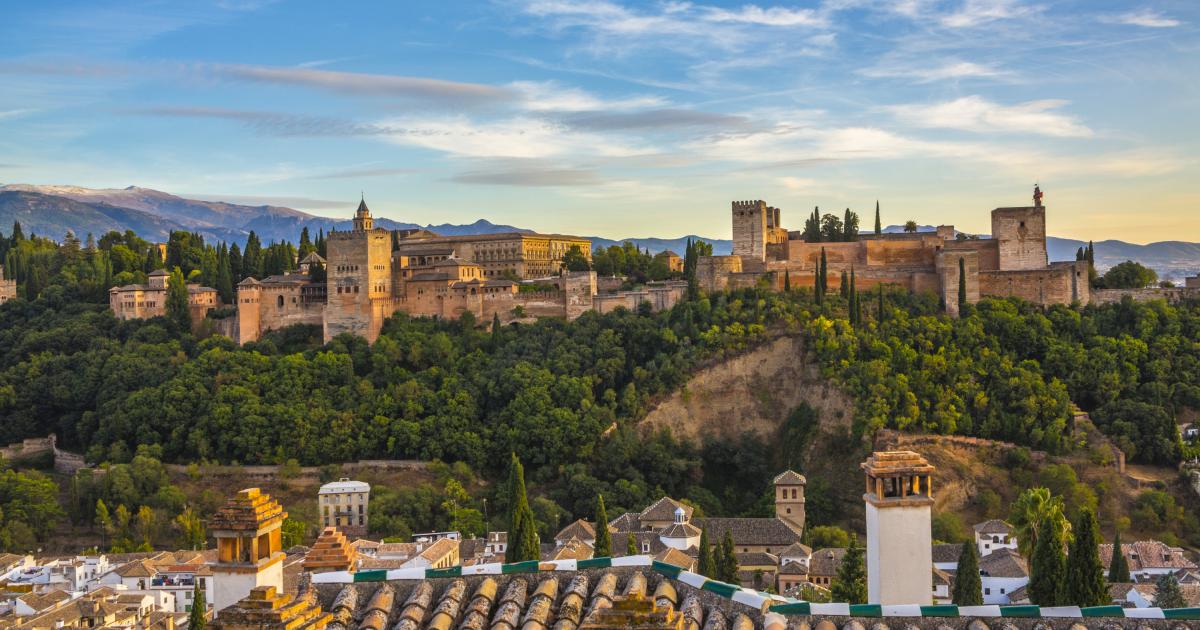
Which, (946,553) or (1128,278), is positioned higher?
(1128,278)

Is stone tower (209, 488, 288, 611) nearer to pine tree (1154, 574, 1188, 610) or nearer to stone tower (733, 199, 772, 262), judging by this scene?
pine tree (1154, 574, 1188, 610)

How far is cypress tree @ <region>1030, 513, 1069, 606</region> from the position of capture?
21.6 metres

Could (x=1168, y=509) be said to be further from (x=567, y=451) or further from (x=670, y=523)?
(x=567, y=451)

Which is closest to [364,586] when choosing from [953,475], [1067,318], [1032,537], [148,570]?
[1032,537]

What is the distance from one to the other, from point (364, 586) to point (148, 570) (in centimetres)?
2625

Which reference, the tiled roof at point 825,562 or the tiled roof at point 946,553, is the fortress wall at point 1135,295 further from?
the tiled roof at point 825,562

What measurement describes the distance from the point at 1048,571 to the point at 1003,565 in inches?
486

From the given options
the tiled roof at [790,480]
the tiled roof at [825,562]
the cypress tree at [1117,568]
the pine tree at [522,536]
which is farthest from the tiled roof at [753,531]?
the cypress tree at [1117,568]

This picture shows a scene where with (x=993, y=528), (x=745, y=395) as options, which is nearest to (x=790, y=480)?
(x=993, y=528)

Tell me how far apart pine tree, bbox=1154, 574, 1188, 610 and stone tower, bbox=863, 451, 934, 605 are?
625 inches

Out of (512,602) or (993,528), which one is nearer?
(512,602)

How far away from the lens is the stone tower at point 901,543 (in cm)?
1231

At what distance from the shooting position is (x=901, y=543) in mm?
12406

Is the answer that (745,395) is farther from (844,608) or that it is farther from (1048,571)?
(844,608)
